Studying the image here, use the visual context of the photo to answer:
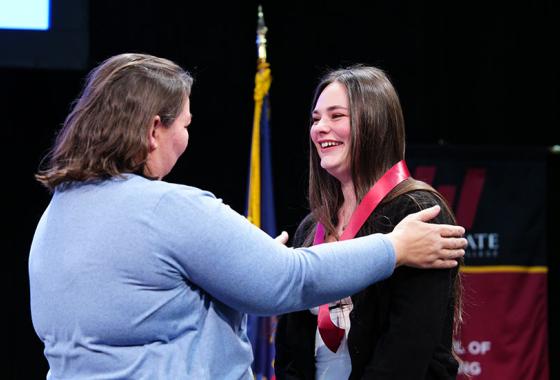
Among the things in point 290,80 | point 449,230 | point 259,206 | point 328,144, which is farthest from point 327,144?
point 290,80

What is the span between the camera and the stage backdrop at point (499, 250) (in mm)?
3676

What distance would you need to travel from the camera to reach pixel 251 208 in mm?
3455

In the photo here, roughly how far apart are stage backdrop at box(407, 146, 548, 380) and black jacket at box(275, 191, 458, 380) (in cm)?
211

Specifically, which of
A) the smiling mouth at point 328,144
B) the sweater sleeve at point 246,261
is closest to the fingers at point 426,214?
the sweater sleeve at point 246,261

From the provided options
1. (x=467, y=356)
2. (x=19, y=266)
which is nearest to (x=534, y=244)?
(x=467, y=356)

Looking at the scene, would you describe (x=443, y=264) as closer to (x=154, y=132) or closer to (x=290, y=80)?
(x=154, y=132)

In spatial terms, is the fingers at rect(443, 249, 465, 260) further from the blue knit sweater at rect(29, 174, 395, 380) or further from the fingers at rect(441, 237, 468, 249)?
the blue knit sweater at rect(29, 174, 395, 380)

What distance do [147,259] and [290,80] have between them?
2.79 m

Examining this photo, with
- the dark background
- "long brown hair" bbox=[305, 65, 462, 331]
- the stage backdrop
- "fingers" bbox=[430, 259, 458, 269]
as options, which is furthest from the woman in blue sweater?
the stage backdrop

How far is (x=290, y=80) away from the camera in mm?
3924

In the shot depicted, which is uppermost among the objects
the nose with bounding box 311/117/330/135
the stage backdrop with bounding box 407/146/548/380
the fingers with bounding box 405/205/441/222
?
the nose with bounding box 311/117/330/135

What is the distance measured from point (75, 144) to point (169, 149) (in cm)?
17

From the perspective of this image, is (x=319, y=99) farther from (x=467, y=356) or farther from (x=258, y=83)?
(x=467, y=356)

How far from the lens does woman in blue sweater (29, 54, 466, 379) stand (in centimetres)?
125
